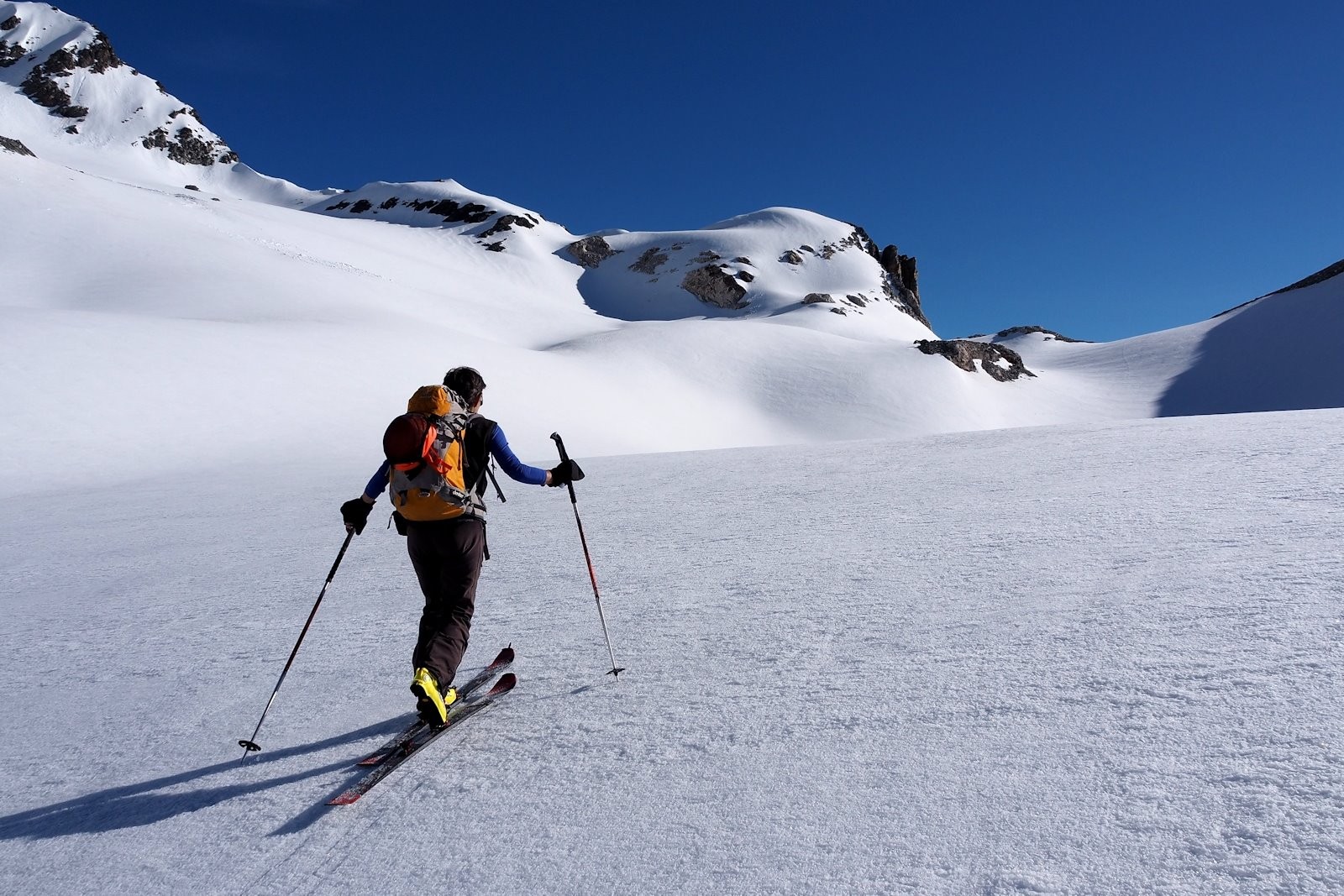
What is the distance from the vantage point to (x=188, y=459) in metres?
14.7

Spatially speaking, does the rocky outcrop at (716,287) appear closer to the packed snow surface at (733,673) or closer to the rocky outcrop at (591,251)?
the rocky outcrop at (591,251)

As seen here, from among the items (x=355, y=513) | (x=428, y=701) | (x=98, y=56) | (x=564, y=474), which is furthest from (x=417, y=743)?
(x=98, y=56)

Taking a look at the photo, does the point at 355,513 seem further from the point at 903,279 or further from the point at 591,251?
the point at 903,279

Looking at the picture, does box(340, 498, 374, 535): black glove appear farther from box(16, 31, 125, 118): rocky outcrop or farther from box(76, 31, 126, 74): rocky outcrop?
box(76, 31, 126, 74): rocky outcrop

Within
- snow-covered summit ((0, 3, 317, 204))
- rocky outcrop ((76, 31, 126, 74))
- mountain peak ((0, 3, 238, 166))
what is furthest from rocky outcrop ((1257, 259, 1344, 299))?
rocky outcrop ((76, 31, 126, 74))

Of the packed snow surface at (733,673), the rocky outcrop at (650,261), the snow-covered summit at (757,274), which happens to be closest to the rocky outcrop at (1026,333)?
the snow-covered summit at (757,274)

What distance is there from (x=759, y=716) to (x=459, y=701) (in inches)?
59.0

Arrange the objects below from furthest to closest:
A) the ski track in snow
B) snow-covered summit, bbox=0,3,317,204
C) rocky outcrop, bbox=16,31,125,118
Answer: rocky outcrop, bbox=16,31,125,118 < snow-covered summit, bbox=0,3,317,204 < the ski track in snow

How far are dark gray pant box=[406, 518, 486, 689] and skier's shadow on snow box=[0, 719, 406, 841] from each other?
2.05 ft

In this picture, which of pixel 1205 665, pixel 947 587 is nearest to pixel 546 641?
pixel 947 587

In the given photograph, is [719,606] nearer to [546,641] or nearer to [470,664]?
[546,641]

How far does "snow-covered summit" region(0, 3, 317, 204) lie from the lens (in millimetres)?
120562

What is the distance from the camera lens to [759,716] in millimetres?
3186

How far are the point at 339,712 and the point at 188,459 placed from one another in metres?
13.8
